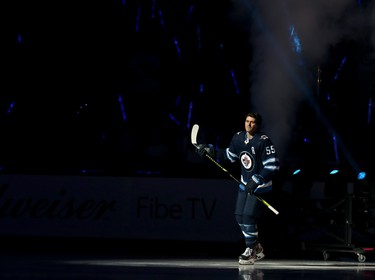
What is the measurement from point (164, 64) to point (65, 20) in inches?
84.3

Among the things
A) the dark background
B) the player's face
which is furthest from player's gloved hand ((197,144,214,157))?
the dark background

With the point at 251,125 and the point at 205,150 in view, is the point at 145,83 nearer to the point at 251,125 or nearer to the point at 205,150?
the point at 205,150

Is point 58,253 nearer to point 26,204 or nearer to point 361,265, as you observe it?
point 26,204

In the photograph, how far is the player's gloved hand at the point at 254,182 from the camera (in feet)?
32.5

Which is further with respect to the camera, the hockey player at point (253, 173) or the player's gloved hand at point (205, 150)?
the player's gloved hand at point (205, 150)

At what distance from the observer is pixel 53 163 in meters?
14.5

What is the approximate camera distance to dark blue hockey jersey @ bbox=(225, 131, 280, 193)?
32.8 feet

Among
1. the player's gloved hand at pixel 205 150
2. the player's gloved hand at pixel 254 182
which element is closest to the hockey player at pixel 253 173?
the player's gloved hand at pixel 254 182

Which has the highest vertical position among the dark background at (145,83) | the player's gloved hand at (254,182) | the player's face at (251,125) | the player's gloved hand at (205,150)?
the dark background at (145,83)

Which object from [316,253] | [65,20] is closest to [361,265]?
[316,253]

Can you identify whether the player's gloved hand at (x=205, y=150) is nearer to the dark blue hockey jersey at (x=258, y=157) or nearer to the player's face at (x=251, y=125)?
the dark blue hockey jersey at (x=258, y=157)

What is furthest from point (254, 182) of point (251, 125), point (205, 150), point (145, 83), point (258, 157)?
point (145, 83)

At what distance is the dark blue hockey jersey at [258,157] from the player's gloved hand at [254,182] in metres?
0.06

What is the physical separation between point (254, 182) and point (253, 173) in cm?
25
